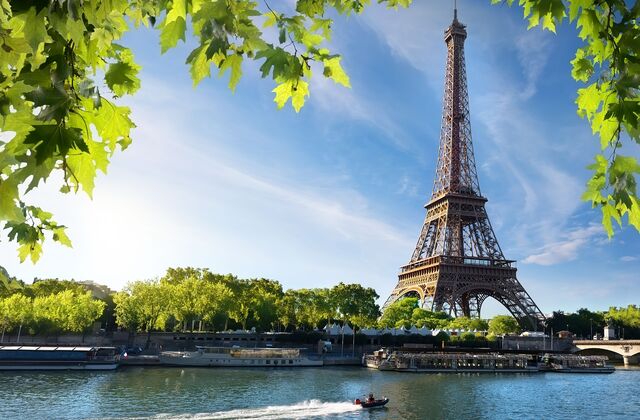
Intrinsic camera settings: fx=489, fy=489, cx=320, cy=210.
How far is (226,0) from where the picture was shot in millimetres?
2494

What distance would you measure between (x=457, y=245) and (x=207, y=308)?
51435mm

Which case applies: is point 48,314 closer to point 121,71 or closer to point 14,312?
point 14,312

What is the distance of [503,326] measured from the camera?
86.1 metres

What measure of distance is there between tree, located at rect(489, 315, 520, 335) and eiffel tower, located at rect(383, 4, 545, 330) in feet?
10.0

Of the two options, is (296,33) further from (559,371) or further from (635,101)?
(559,371)

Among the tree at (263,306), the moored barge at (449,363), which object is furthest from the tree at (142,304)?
the moored barge at (449,363)

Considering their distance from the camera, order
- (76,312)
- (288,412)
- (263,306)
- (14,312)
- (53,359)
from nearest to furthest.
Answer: (288,412) < (53,359) < (14,312) < (76,312) < (263,306)

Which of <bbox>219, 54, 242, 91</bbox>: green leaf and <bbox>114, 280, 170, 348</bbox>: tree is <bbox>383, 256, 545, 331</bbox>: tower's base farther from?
<bbox>219, 54, 242, 91</bbox>: green leaf

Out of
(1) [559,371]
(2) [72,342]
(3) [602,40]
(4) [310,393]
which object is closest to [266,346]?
(2) [72,342]

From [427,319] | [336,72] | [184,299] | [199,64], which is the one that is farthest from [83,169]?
[427,319]

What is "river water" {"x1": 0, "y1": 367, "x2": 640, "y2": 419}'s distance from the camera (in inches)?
1222

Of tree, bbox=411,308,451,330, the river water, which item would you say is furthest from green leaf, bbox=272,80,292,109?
tree, bbox=411,308,451,330

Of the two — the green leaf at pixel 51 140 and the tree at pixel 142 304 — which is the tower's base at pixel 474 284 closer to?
the tree at pixel 142 304

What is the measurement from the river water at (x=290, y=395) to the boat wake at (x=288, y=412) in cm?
6
